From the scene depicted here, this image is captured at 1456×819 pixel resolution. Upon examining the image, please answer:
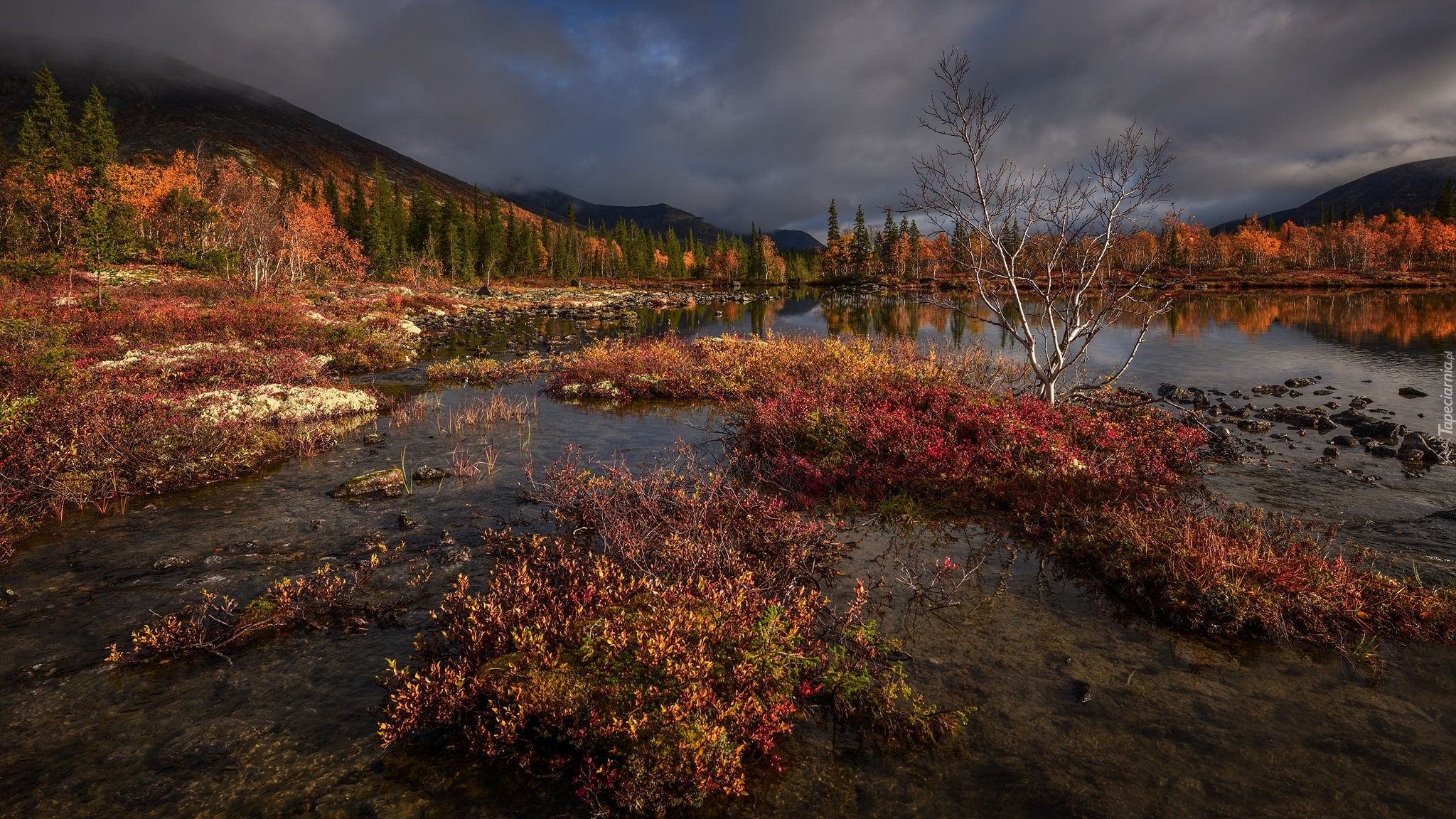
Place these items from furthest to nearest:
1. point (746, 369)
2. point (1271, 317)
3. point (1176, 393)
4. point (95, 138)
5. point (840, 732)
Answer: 1. point (95, 138)
2. point (1271, 317)
3. point (746, 369)
4. point (1176, 393)
5. point (840, 732)

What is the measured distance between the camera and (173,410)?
12.7 meters

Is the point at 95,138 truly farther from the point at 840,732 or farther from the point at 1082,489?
the point at 1082,489

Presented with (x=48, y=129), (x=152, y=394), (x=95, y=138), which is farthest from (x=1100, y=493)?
(x=48, y=129)

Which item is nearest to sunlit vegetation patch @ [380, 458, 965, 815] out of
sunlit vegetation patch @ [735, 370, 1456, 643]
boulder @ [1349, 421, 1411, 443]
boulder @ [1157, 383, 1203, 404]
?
sunlit vegetation patch @ [735, 370, 1456, 643]

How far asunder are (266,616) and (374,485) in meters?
4.74

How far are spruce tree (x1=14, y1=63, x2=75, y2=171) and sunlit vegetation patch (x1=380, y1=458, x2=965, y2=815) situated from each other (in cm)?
8978

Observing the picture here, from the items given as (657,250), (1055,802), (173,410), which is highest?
(657,250)

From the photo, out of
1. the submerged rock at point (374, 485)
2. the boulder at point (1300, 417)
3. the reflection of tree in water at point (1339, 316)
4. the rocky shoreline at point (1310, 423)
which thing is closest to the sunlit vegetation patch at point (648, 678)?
the submerged rock at point (374, 485)

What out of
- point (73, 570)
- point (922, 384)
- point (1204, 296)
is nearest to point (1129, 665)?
point (922, 384)

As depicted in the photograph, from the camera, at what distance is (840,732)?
5.21m

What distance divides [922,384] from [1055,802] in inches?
419

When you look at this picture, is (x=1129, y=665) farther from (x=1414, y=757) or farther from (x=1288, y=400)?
(x=1288, y=400)

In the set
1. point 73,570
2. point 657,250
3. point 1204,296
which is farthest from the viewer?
point 657,250

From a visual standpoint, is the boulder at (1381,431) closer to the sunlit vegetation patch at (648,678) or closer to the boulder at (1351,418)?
the boulder at (1351,418)
